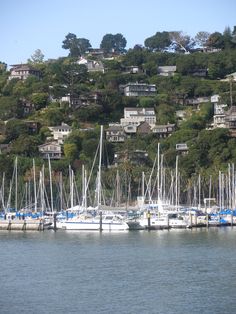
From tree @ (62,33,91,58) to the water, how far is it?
102 meters

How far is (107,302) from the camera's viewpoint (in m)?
30.4

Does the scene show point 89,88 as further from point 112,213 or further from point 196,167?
→ point 112,213

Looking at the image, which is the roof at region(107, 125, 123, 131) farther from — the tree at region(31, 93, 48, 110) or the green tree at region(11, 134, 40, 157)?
the tree at region(31, 93, 48, 110)

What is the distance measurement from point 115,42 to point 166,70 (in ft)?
111

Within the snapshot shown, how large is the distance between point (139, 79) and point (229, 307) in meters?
92.6

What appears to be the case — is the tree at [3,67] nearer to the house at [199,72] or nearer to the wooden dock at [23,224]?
the house at [199,72]

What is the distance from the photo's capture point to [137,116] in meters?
102

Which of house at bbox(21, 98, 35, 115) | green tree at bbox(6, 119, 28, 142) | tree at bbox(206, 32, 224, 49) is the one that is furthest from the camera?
tree at bbox(206, 32, 224, 49)

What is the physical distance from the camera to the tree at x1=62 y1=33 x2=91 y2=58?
152 meters

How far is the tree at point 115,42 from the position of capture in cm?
15538

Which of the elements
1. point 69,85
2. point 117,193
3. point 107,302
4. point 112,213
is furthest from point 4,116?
point 107,302

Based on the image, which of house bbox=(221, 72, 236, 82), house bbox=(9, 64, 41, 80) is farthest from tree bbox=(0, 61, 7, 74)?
house bbox=(221, 72, 236, 82)

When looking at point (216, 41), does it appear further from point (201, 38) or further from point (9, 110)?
point (9, 110)

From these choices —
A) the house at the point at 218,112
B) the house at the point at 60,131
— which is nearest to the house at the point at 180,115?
the house at the point at 218,112
